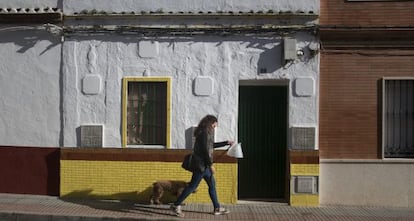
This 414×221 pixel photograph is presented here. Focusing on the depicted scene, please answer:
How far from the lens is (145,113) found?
30.8ft

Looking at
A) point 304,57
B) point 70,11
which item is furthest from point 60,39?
point 304,57

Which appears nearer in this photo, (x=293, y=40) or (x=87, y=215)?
(x=87, y=215)

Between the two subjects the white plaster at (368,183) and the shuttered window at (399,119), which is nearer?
the white plaster at (368,183)

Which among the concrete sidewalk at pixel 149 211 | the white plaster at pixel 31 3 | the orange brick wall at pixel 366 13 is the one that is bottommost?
the concrete sidewalk at pixel 149 211

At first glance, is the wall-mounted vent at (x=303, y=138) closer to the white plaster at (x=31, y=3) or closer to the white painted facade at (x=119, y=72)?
the white painted facade at (x=119, y=72)

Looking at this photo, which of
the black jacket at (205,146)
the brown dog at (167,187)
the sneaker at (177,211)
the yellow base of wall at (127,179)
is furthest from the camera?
the yellow base of wall at (127,179)

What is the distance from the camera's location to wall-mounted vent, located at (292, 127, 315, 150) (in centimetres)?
902

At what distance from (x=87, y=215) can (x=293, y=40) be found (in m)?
4.47

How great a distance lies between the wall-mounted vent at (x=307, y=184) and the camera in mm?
9023

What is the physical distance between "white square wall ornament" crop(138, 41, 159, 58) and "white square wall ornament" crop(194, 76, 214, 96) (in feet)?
2.90

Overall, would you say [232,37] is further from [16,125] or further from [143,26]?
[16,125]

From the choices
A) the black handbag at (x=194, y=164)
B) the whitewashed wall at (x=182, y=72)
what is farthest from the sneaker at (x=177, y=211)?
the whitewashed wall at (x=182, y=72)

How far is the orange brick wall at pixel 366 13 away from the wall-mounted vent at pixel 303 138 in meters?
1.90

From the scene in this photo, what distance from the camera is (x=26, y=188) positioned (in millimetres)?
9617
